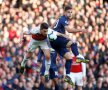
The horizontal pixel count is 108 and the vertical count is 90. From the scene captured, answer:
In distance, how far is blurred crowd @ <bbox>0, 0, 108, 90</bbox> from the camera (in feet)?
71.1

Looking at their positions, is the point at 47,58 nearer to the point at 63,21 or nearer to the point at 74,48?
the point at 74,48

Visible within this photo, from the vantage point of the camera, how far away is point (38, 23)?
23.5m

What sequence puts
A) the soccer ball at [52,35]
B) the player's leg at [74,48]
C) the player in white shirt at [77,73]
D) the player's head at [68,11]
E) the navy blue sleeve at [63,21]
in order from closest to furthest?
1. the soccer ball at [52,35]
2. the player's head at [68,11]
3. the navy blue sleeve at [63,21]
4. the player's leg at [74,48]
5. the player in white shirt at [77,73]

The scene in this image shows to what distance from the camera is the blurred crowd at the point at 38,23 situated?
71.1ft

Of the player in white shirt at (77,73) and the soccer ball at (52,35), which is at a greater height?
the soccer ball at (52,35)

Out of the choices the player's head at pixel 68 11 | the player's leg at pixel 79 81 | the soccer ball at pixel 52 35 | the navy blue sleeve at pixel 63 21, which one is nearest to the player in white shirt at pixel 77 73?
the player's leg at pixel 79 81

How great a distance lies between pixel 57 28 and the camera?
18453 millimetres

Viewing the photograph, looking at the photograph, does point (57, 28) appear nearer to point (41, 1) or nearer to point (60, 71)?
point (60, 71)

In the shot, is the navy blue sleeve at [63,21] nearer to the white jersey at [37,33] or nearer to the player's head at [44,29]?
the white jersey at [37,33]

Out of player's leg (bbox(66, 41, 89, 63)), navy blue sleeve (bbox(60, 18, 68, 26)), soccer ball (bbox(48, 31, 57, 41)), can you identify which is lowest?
player's leg (bbox(66, 41, 89, 63))

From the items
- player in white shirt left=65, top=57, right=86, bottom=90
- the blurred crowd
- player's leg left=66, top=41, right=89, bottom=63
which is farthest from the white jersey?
the blurred crowd

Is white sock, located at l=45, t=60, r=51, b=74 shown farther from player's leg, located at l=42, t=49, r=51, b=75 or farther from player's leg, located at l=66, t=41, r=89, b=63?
player's leg, located at l=66, t=41, r=89, b=63

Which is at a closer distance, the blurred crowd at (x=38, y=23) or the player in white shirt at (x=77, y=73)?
the player in white shirt at (x=77, y=73)

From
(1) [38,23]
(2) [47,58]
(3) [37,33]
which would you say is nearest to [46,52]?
(2) [47,58]
